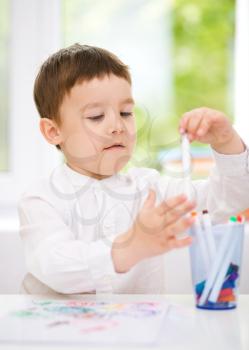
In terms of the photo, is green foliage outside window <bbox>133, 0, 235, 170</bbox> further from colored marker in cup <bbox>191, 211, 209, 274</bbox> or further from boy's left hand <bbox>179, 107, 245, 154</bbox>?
colored marker in cup <bbox>191, 211, 209, 274</bbox>

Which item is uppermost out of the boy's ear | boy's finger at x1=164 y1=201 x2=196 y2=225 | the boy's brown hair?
the boy's brown hair

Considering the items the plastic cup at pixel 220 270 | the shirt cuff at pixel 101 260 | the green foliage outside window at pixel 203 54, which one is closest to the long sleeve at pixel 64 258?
the shirt cuff at pixel 101 260

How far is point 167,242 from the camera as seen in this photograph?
805mm

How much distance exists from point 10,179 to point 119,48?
0.60 meters

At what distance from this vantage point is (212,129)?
105 cm

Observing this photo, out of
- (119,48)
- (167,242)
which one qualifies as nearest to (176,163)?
(119,48)

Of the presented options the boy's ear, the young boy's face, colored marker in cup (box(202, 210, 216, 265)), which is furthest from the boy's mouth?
Result: colored marker in cup (box(202, 210, 216, 265))

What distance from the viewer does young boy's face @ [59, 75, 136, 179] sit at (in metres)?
1.10

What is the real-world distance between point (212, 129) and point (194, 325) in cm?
40

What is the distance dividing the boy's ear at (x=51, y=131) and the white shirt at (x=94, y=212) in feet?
0.18

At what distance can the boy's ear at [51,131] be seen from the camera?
3.89 feet

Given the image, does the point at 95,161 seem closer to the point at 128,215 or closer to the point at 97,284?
the point at 128,215

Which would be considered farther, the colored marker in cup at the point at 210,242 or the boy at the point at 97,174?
the boy at the point at 97,174

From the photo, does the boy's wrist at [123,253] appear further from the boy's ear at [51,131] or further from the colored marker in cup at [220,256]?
the boy's ear at [51,131]
